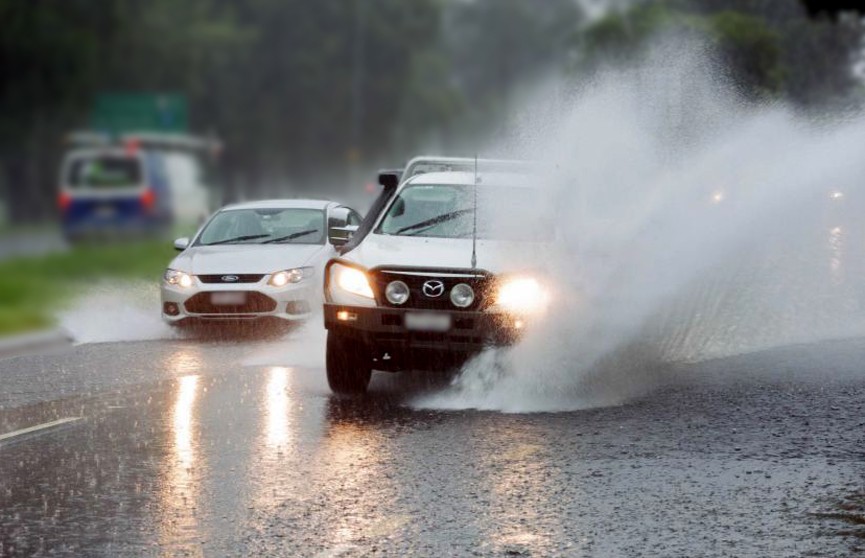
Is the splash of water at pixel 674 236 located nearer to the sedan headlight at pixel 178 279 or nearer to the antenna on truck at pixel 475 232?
the antenna on truck at pixel 475 232

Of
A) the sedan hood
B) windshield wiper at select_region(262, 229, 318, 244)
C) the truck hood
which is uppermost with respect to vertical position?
the truck hood

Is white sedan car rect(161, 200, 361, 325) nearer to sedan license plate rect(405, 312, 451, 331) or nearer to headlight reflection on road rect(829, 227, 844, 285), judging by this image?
sedan license plate rect(405, 312, 451, 331)

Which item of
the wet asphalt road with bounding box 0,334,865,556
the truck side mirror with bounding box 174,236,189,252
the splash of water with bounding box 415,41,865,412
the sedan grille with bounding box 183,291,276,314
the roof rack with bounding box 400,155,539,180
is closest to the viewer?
the wet asphalt road with bounding box 0,334,865,556

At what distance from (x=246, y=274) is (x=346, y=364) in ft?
15.2

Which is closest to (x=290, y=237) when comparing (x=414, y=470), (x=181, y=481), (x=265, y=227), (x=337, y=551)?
(x=265, y=227)

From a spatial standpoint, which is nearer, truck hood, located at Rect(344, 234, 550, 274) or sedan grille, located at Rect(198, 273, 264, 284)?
truck hood, located at Rect(344, 234, 550, 274)

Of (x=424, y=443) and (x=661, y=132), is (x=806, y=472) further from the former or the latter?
(x=661, y=132)

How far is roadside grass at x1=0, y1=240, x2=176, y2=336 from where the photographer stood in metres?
19.2

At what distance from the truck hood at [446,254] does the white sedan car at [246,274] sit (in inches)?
117

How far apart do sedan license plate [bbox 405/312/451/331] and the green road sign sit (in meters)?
15.6

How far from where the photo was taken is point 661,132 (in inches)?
800

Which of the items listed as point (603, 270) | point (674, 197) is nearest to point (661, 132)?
point (674, 197)

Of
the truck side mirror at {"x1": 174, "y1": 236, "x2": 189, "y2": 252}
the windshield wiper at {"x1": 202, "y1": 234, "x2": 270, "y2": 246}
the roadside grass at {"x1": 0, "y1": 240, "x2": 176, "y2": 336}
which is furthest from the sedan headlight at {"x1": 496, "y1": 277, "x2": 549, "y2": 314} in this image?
the roadside grass at {"x1": 0, "y1": 240, "x2": 176, "y2": 336}

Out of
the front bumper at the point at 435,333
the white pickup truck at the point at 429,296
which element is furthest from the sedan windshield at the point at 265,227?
the front bumper at the point at 435,333
